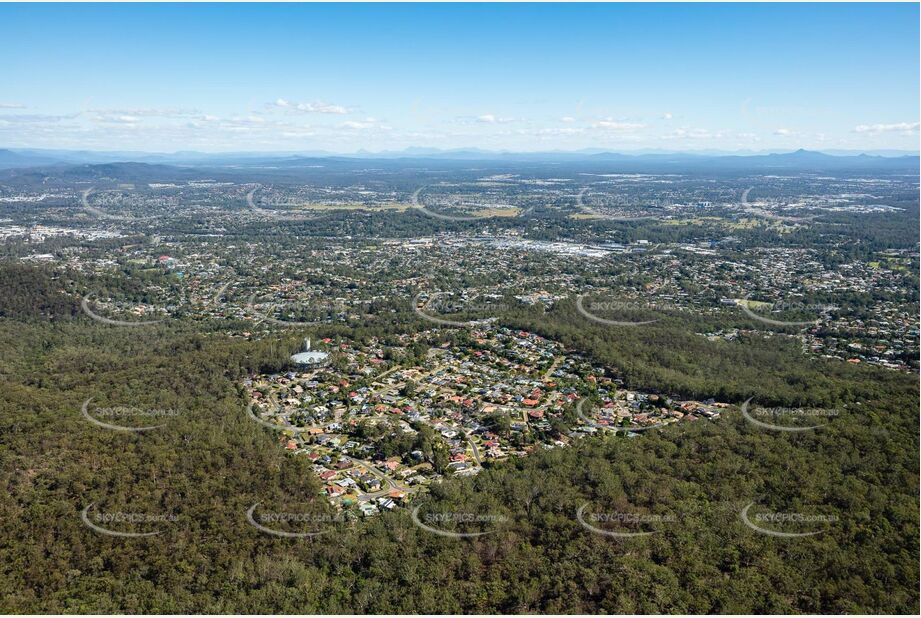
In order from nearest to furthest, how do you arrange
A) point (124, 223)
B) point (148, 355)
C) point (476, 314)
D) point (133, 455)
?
point (133, 455), point (148, 355), point (476, 314), point (124, 223)

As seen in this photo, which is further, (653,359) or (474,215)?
(474,215)

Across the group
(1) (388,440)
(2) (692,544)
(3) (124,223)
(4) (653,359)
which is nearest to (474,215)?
(3) (124,223)

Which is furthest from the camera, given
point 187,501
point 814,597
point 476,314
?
point 476,314

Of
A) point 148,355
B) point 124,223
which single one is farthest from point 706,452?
point 124,223

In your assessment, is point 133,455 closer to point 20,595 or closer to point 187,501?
point 187,501

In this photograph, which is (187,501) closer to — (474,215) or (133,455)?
(133,455)

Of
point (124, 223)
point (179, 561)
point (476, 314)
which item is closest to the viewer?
point (179, 561)
